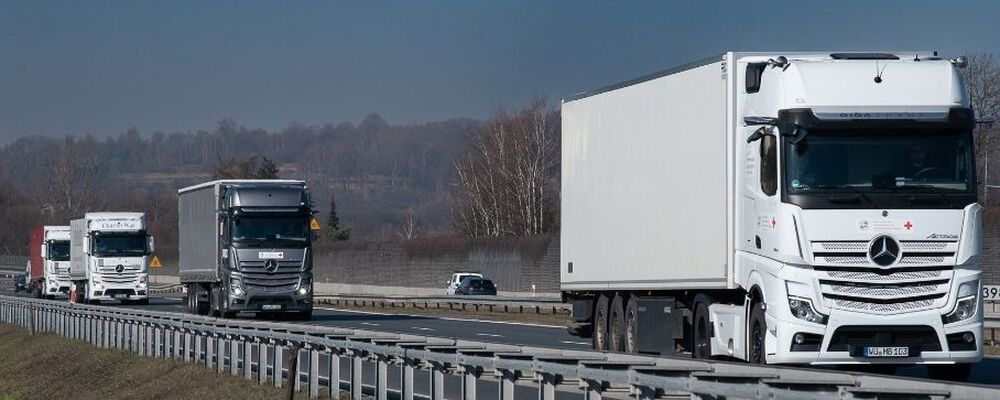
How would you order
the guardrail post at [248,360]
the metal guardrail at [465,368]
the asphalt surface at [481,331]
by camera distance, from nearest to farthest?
the metal guardrail at [465,368] < the asphalt surface at [481,331] < the guardrail post at [248,360]

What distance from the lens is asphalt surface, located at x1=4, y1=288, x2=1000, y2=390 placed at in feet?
77.9

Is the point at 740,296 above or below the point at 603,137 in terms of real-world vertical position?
below

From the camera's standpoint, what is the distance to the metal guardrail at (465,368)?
37.7 feet

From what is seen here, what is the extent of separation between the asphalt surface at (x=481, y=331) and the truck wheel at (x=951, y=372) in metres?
1.24

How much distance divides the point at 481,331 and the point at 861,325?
22.6 m

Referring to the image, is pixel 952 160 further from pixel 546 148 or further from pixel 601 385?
pixel 546 148

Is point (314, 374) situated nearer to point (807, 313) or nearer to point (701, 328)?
point (701, 328)

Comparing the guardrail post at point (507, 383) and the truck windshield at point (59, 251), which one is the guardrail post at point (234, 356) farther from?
the truck windshield at point (59, 251)

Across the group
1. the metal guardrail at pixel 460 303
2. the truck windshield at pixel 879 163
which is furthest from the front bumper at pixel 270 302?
the truck windshield at pixel 879 163

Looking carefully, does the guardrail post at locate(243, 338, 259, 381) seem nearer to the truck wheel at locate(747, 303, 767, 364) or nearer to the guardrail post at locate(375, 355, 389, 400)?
the guardrail post at locate(375, 355, 389, 400)

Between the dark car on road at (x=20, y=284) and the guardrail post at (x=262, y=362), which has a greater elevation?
the guardrail post at (x=262, y=362)

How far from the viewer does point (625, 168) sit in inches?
1001

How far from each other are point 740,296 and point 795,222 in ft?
8.10

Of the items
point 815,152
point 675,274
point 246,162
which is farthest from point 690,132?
point 246,162
